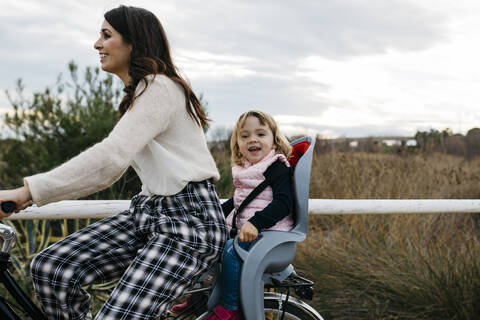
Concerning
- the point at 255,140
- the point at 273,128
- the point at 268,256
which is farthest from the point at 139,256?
the point at 273,128

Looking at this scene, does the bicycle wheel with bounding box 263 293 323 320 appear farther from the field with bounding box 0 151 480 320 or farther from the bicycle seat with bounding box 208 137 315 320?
the field with bounding box 0 151 480 320

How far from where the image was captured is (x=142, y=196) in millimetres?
2053

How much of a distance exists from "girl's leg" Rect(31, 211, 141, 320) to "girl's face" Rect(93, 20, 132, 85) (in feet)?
1.98

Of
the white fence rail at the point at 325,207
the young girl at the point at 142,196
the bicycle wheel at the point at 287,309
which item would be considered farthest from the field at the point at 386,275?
the young girl at the point at 142,196

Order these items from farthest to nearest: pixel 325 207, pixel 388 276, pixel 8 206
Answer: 1. pixel 388 276
2. pixel 325 207
3. pixel 8 206

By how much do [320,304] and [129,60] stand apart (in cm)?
253

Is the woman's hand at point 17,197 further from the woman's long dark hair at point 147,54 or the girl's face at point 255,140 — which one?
the girl's face at point 255,140

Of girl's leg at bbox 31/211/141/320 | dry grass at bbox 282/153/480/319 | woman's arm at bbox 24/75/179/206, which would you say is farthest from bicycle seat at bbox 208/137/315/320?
dry grass at bbox 282/153/480/319

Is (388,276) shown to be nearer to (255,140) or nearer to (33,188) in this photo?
(255,140)

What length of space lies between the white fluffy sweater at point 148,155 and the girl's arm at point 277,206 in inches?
9.9

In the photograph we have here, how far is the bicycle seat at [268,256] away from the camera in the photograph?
191 centimetres

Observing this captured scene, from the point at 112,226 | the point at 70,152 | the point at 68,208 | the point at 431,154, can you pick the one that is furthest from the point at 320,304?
the point at 431,154

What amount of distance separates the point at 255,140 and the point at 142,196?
1.88ft

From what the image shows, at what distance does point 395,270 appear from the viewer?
151 inches
